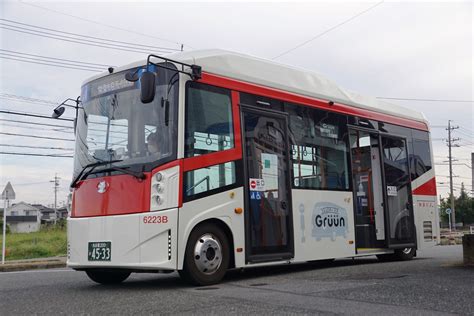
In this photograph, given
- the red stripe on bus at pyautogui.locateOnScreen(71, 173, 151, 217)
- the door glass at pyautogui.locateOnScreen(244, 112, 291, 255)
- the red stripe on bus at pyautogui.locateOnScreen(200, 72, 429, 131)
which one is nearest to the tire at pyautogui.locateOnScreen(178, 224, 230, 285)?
the door glass at pyautogui.locateOnScreen(244, 112, 291, 255)

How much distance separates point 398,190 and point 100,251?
23.3ft

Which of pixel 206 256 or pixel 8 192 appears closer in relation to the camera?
pixel 206 256

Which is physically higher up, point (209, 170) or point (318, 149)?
point (318, 149)

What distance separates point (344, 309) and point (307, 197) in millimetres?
4094

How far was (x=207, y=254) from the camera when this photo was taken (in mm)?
7391

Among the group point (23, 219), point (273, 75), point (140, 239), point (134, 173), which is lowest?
point (140, 239)

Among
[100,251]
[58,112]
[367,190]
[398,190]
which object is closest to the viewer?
[100,251]

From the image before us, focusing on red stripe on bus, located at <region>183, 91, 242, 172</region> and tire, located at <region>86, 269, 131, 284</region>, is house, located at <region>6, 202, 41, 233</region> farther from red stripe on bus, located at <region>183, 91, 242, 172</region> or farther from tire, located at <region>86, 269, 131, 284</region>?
red stripe on bus, located at <region>183, 91, 242, 172</region>

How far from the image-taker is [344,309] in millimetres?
5215

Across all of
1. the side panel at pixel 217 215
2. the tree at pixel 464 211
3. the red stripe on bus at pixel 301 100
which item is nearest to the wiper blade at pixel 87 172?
the side panel at pixel 217 215

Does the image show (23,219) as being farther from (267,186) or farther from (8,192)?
(267,186)

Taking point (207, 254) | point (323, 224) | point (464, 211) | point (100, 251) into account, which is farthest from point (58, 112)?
point (464, 211)

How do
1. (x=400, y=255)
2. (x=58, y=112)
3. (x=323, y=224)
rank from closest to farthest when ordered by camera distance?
1. (x=58, y=112)
2. (x=323, y=224)
3. (x=400, y=255)

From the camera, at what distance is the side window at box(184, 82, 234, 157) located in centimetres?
734
